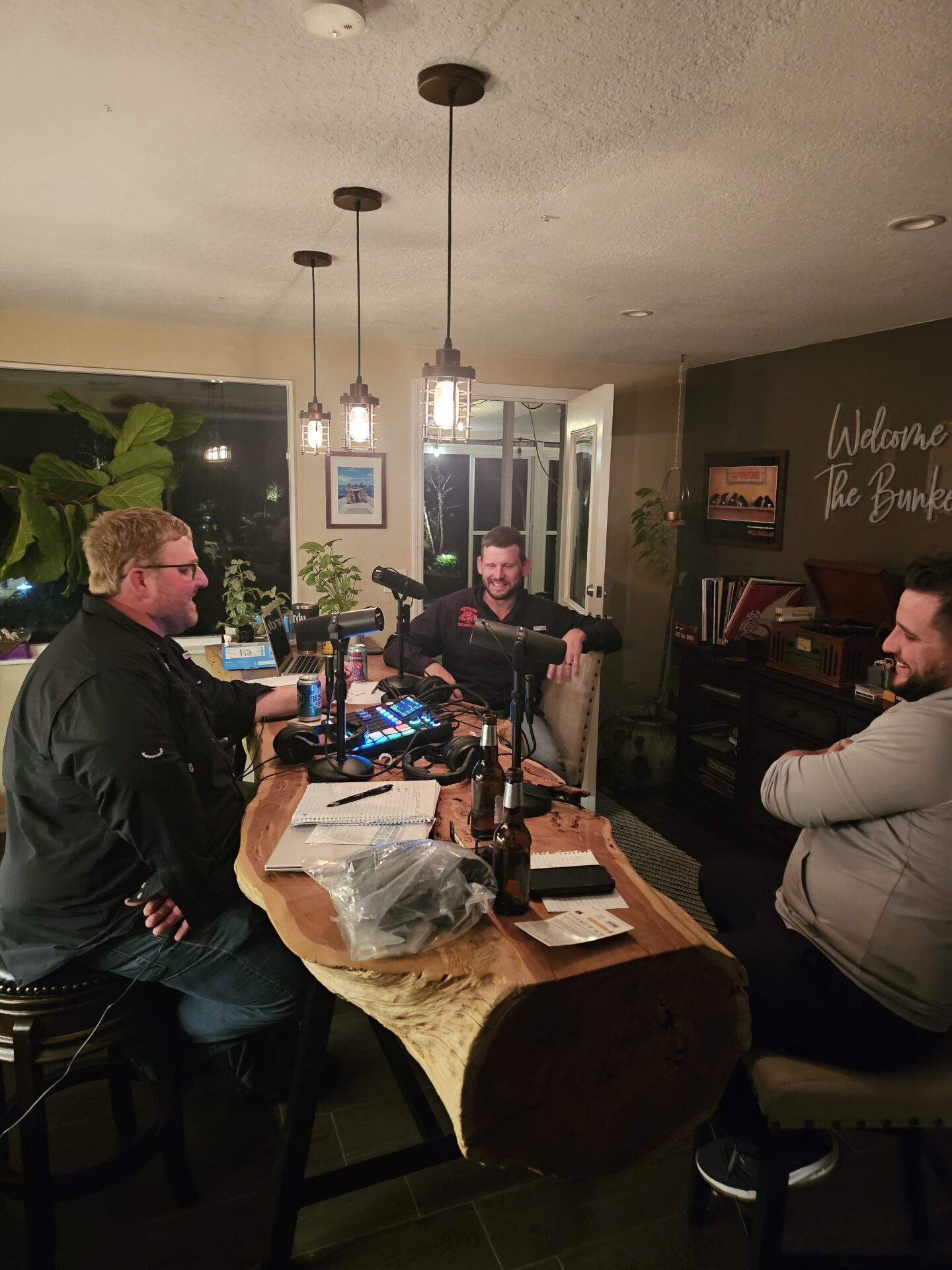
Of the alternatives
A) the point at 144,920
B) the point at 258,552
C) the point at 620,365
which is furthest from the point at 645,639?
the point at 144,920

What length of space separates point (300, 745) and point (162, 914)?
550 millimetres

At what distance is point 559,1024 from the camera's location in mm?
1148

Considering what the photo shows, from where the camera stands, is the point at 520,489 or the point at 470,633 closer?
the point at 470,633

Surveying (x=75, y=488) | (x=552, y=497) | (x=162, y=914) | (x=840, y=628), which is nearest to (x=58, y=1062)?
(x=162, y=914)

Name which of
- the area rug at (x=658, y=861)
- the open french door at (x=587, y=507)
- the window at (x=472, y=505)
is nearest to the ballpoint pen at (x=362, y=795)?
the area rug at (x=658, y=861)

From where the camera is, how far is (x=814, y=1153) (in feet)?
5.36

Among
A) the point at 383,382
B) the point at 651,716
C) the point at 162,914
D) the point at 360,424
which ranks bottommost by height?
the point at 651,716

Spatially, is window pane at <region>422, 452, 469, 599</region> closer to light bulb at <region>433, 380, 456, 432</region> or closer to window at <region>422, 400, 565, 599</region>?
window at <region>422, 400, 565, 599</region>

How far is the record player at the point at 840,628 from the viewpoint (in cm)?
310

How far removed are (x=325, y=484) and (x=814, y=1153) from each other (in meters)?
3.50

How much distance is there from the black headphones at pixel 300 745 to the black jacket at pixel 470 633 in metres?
1.00

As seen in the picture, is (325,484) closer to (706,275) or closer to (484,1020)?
(706,275)

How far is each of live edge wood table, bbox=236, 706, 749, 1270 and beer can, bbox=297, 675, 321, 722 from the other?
3.45 ft

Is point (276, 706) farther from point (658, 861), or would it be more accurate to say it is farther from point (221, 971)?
point (658, 861)
